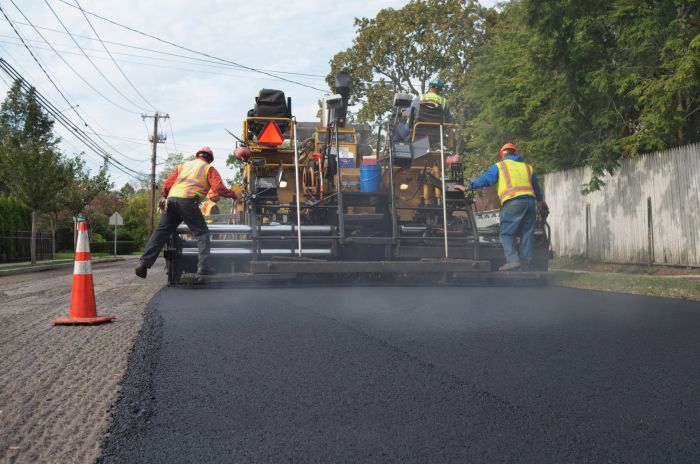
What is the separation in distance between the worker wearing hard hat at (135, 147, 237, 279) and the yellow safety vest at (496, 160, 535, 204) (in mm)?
3743

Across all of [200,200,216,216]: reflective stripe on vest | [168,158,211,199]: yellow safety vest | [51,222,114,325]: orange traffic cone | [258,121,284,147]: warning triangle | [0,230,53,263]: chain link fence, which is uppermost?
[258,121,284,147]: warning triangle

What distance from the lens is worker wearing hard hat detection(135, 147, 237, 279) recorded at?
884 cm

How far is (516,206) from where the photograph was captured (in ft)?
31.2

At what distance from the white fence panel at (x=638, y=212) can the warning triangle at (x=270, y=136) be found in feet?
24.1

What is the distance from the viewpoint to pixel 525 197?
9.55 meters

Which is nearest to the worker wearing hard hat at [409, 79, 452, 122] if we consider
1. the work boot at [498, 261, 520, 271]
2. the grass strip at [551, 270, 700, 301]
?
the work boot at [498, 261, 520, 271]

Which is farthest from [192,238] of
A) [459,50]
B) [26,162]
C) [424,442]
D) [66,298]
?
[459,50]

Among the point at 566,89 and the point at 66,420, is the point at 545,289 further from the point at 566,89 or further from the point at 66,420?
the point at 66,420

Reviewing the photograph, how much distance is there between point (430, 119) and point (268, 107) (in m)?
2.52

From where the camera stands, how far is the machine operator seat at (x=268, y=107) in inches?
423

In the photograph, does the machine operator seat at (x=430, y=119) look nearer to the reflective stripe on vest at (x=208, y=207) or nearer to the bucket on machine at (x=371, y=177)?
the bucket on machine at (x=371, y=177)

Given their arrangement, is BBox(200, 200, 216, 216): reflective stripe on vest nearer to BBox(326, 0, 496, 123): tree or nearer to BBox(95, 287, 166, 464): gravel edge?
BBox(95, 287, 166, 464): gravel edge

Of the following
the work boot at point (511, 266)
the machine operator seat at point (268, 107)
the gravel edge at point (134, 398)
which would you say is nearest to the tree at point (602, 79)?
the work boot at point (511, 266)

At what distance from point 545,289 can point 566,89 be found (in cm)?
594
